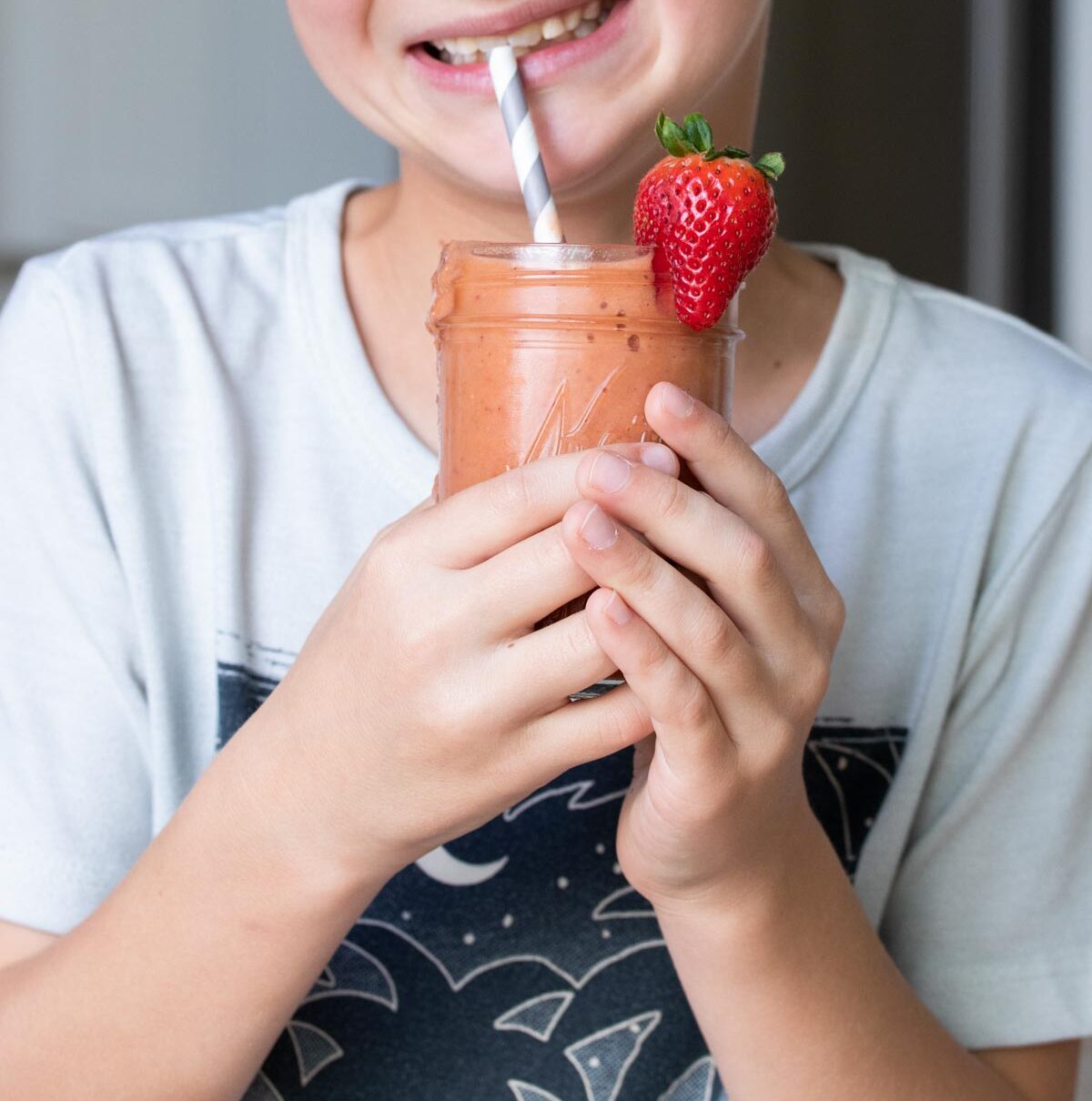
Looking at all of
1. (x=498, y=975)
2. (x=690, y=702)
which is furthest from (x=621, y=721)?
(x=498, y=975)

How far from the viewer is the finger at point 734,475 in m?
0.79

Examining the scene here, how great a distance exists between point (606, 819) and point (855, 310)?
0.52m

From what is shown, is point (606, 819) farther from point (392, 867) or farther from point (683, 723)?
point (683, 723)

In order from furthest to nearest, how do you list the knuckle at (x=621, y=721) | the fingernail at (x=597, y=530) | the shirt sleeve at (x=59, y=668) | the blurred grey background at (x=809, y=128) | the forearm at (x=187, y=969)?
the blurred grey background at (x=809, y=128) < the shirt sleeve at (x=59, y=668) < the forearm at (x=187, y=969) < the knuckle at (x=621, y=721) < the fingernail at (x=597, y=530)

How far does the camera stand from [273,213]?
145 cm

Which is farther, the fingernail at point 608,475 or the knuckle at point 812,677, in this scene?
the knuckle at point 812,677

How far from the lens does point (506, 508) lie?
Result: 2.62 ft

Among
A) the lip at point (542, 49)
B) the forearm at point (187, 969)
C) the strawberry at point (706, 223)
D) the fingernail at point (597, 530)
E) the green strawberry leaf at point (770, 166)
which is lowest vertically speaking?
the forearm at point (187, 969)

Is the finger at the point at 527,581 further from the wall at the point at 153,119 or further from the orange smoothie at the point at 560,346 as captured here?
the wall at the point at 153,119

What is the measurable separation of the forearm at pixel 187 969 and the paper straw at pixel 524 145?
1.32 ft

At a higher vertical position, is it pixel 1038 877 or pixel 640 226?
pixel 640 226

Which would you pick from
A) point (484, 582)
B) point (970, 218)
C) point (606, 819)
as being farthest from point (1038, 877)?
point (970, 218)

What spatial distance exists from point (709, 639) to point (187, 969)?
1.54 ft

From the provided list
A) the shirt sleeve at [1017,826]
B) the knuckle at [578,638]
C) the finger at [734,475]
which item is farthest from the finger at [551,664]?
the shirt sleeve at [1017,826]
